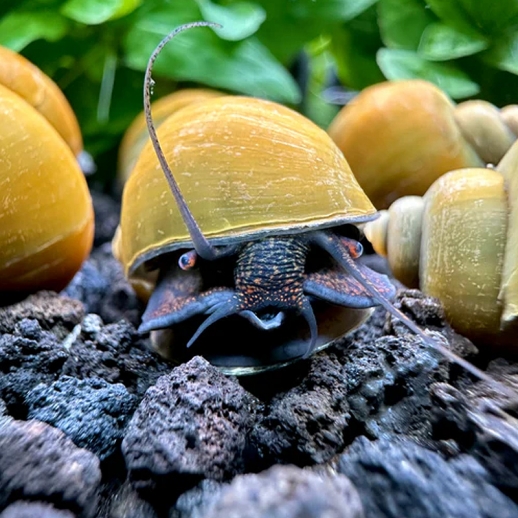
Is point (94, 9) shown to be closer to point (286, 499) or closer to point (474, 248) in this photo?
point (474, 248)

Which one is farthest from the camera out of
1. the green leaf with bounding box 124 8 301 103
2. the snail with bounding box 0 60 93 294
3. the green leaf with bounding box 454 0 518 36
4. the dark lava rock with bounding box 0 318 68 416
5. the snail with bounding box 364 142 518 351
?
the green leaf with bounding box 124 8 301 103

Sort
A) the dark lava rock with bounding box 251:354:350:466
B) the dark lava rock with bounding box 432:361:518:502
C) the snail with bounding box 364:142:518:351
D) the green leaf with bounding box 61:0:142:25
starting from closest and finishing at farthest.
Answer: the dark lava rock with bounding box 432:361:518:502, the dark lava rock with bounding box 251:354:350:466, the snail with bounding box 364:142:518:351, the green leaf with bounding box 61:0:142:25

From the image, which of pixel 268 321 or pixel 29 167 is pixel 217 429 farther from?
pixel 29 167

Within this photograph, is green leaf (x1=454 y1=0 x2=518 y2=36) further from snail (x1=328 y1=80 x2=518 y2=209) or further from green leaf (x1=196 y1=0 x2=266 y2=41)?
green leaf (x1=196 y1=0 x2=266 y2=41)

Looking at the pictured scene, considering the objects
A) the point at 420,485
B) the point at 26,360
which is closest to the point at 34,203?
the point at 26,360

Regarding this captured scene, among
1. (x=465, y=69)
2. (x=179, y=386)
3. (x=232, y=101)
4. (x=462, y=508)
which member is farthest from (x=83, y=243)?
(x=465, y=69)

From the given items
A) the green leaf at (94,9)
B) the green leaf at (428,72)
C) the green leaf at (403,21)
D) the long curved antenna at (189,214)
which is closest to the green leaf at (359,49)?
the green leaf at (403,21)

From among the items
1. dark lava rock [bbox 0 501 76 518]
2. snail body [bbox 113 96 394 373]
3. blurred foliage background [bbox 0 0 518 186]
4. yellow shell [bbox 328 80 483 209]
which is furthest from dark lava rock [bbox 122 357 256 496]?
blurred foliage background [bbox 0 0 518 186]
